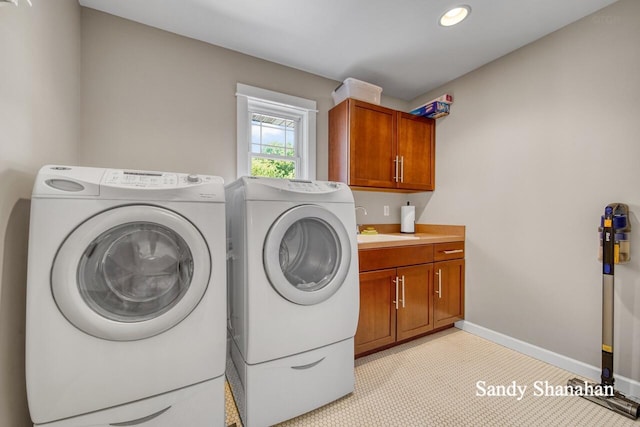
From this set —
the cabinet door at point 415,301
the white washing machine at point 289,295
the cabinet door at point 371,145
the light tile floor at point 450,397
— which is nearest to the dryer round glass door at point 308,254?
the white washing machine at point 289,295

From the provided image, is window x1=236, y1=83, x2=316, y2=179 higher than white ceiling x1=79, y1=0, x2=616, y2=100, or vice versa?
white ceiling x1=79, y1=0, x2=616, y2=100

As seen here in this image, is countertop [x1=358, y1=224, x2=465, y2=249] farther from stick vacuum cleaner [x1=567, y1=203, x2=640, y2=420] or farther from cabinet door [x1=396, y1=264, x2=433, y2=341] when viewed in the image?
stick vacuum cleaner [x1=567, y1=203, x2=640, y2=420]

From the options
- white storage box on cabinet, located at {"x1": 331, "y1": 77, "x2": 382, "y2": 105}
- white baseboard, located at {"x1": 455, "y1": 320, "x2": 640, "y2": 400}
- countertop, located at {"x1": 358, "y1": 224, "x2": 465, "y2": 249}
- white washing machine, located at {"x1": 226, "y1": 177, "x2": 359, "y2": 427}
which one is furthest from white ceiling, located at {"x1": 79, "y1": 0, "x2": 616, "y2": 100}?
white baseboard, located at {"x1": 455, "y1": 320, "x2": 640, "y2": 400}

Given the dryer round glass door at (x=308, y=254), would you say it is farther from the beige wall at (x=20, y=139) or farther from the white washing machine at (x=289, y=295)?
the beige wall at (x=20, y=139)

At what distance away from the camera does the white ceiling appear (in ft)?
5.56

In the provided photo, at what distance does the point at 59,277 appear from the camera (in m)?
0.94

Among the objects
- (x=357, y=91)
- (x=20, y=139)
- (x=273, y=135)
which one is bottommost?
(x=20, y=139)

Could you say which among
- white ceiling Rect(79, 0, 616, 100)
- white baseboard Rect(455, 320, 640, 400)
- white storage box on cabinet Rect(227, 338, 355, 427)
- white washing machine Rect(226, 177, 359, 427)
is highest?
white ceiling Rect(79, 0, 616, 100)

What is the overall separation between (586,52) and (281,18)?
6.82ft

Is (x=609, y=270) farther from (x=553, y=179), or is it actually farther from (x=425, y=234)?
(x=425, y=234)

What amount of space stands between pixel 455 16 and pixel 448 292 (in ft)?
7.16

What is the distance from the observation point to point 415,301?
2.20m

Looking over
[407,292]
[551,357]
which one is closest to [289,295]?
[407,292]

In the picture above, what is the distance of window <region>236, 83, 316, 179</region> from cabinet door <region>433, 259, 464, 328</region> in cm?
149
